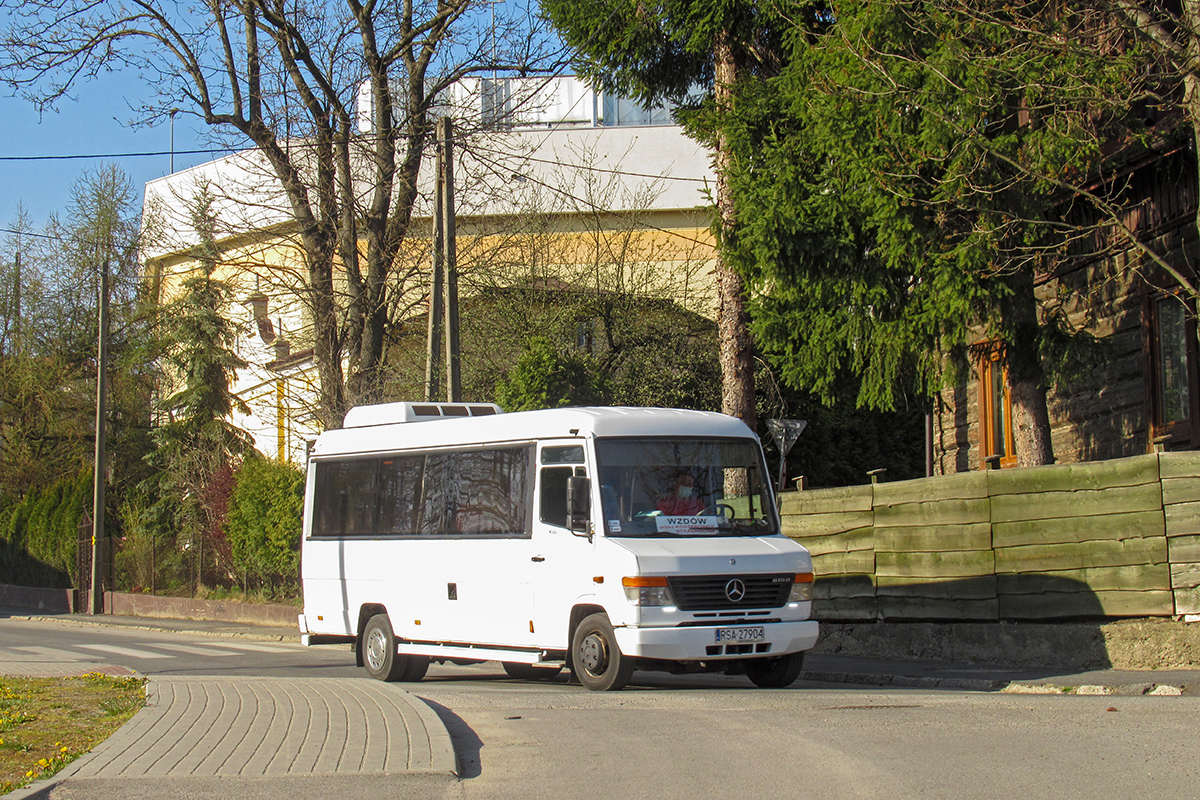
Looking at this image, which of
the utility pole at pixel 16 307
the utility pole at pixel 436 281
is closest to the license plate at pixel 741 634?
the utility pole at pixel 436 281

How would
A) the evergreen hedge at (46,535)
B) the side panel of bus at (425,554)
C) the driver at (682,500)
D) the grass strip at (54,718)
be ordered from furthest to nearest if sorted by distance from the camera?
the evergreen hedge at (46,535) → the side panel of bus at (425,554) → the driver at (682,500) → the grass strip at (54,718)

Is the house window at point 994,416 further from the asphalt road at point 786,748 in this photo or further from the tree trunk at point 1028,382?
the asphalt road at point 786,748

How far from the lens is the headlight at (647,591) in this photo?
10648mm

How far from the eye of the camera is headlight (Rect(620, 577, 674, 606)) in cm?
1065

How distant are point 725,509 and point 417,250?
53.9ft

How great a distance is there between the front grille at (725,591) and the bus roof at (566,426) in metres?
1.56

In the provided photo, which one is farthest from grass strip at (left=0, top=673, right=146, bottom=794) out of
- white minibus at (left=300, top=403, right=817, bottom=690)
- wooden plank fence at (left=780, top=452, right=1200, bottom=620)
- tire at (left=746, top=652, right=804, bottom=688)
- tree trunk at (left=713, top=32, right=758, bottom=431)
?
tree trunk at (left=713, top=32, right=758, bottom=431)

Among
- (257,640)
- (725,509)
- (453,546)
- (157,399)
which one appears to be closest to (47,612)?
(157,399)

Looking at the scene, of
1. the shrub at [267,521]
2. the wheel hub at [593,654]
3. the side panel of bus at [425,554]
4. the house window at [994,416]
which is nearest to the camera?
the wheel hub at [593,654]

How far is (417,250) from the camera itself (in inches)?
1051

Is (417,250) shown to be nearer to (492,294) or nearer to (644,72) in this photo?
(492,294)

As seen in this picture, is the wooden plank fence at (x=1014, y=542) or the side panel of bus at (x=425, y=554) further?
the side panel of bus at (x=425, y=554)

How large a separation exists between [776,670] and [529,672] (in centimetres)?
374

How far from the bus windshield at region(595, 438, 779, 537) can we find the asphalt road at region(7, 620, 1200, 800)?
1.52m
